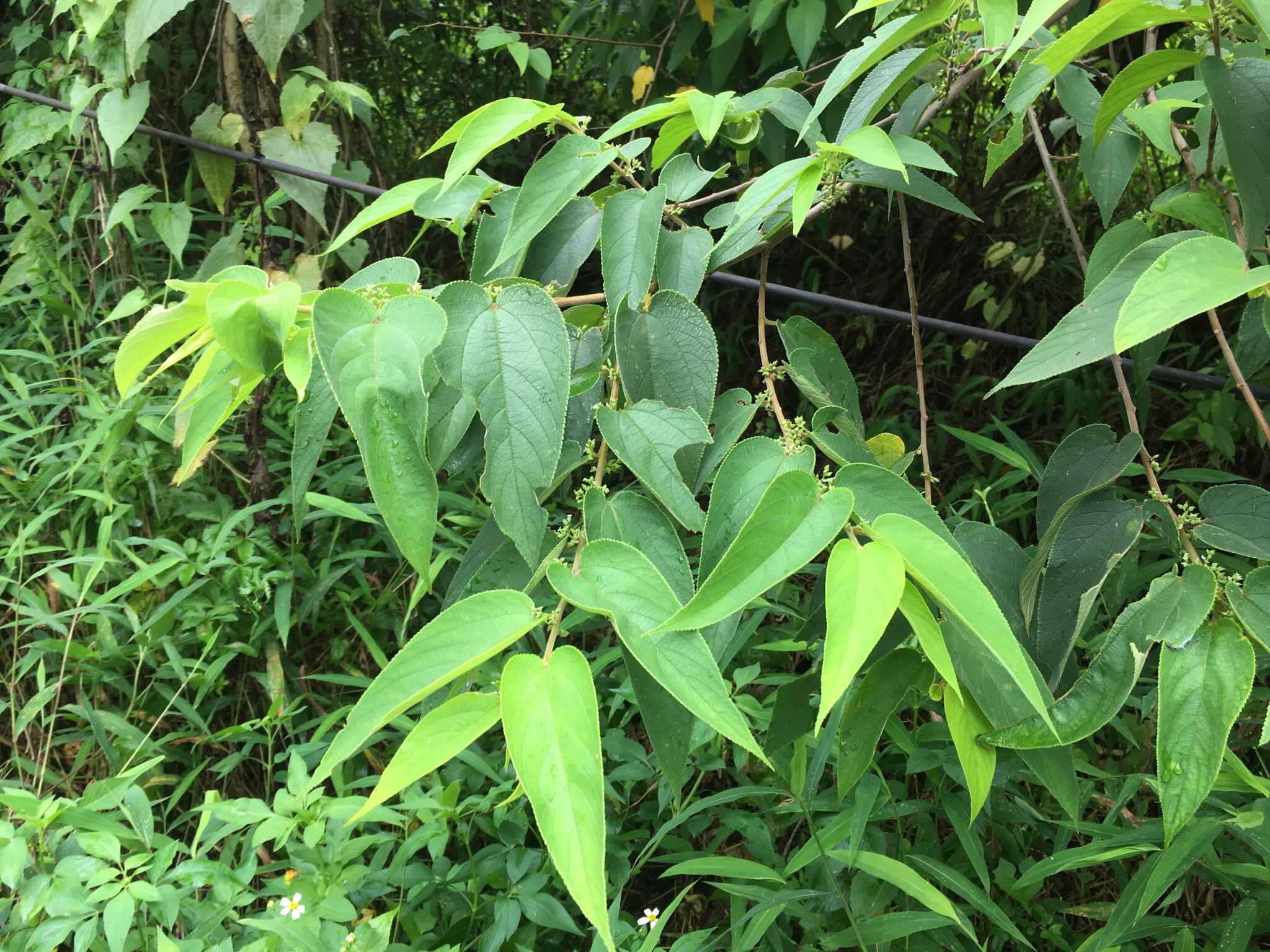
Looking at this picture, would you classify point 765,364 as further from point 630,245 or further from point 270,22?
point 270,22

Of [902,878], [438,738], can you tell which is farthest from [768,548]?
[902,878]

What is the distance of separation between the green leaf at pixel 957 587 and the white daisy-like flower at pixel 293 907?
0.91m

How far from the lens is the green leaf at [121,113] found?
5.12 feet

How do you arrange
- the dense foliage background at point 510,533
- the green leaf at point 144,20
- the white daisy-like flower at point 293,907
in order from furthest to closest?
1. the green leaf at point 144,20
2. the white daisy-like flower at point 293,907
3. the dense foliage background at point 510,533

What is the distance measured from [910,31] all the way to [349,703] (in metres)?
1.38

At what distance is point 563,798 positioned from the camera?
33 cm

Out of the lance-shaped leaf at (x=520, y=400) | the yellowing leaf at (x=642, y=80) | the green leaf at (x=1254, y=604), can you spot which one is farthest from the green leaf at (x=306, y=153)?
the green leaf at (x=1254, y=604)

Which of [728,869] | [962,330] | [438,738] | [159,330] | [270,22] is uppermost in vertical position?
[270,22]

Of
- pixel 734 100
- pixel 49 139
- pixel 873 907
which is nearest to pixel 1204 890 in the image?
pixel 873 907

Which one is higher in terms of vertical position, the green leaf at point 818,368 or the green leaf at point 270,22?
the green leaf at point 270,22

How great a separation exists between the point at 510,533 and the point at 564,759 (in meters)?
0.14

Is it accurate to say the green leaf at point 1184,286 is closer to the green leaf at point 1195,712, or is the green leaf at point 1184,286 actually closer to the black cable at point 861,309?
the green leaf at point 1195,712

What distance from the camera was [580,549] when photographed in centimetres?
47

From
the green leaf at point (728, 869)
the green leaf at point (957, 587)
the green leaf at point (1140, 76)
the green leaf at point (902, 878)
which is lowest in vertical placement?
the green leaf at point (728, 869)
